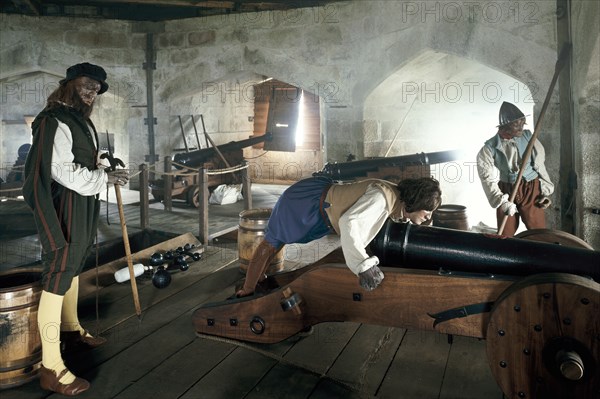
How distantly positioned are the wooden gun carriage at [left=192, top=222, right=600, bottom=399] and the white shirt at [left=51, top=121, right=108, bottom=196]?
99cm

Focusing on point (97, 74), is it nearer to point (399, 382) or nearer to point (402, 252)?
point (402, 252)

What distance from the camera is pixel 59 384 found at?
2215 millimetres

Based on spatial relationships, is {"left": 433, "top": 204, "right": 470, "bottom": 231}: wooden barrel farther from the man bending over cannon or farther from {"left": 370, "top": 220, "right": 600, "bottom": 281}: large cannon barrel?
{"left": 370, "top": 220, "right": 600, "bottom": 281}: large cannon barrel

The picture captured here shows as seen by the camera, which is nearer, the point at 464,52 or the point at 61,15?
the point at 464,52

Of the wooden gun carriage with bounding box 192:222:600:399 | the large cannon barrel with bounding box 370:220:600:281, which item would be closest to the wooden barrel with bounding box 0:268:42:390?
the wooden gun carriage with bounding box 192:222:600:399

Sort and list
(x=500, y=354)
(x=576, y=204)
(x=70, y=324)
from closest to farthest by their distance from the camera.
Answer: (x=500, y=354) → (x=70, y=324) → (x=576, y=204)

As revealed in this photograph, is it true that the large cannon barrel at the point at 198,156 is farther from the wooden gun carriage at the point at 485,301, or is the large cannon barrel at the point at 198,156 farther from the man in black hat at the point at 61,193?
the wooden gun carriage at the point at 485,301

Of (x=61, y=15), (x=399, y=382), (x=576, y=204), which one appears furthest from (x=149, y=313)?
(x=61, y=15)

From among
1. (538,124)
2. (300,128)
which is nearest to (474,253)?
(538,124)

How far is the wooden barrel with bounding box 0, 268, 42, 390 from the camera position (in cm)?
226

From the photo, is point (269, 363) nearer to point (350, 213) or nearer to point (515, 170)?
point (350, 213)

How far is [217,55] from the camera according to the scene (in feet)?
25.6

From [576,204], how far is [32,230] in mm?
5779

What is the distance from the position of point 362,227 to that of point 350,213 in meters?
0.09
